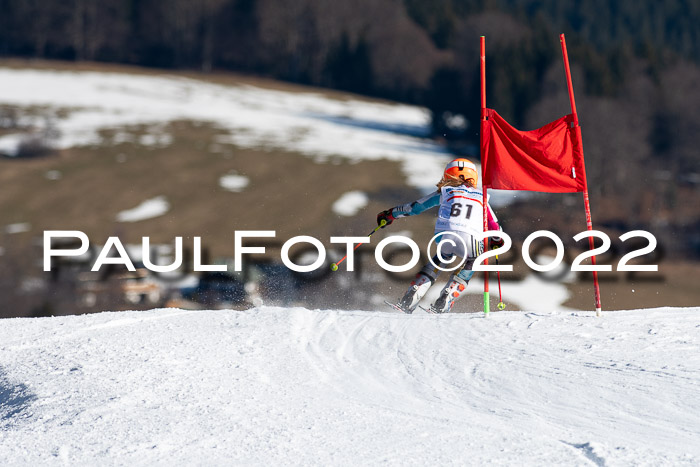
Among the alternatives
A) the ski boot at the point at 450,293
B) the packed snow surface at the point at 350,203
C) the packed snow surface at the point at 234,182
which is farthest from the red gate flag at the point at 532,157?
the packed snow surface at the point at 234,182

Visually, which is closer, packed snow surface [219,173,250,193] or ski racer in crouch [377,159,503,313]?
ski racer in crouch [377,159,503,313]

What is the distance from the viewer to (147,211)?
1441 inches

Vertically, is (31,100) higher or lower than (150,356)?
higher

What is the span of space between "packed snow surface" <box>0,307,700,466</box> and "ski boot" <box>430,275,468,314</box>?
29.1 inches

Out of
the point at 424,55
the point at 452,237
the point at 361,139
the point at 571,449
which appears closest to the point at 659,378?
the point at 571,449

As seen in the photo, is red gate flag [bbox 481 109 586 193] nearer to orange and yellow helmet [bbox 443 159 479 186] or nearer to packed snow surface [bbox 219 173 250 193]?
orange and yellow helmet [bbox 443 159 479 186]

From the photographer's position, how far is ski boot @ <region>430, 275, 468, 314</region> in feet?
26.5

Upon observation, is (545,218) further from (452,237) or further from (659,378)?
(659,378)

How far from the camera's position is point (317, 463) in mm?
4234

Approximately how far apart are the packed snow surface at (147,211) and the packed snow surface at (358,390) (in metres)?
28.4

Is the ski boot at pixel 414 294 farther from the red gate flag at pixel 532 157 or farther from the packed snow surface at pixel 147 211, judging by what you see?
the packed snow surface at pixel 147 211

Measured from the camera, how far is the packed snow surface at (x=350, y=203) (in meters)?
35.2

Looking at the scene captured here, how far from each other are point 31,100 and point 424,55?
3336 centimetres

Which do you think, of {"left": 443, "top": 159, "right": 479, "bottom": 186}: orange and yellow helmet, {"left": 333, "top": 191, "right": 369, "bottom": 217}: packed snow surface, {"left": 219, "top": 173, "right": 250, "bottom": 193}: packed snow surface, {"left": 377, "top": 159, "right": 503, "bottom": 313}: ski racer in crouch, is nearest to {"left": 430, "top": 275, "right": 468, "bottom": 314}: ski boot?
{"left": 377, "top": 159, "right": 503, "bottom": 313}: ski racer in crouch
